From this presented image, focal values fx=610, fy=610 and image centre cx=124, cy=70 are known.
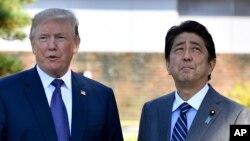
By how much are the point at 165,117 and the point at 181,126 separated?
6.9 inches

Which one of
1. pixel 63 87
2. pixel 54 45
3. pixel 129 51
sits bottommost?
pixel 129 51

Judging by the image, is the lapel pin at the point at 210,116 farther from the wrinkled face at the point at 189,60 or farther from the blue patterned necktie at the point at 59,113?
the blue patterned necktie at the point at 59,113

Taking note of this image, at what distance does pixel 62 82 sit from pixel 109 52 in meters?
11.4

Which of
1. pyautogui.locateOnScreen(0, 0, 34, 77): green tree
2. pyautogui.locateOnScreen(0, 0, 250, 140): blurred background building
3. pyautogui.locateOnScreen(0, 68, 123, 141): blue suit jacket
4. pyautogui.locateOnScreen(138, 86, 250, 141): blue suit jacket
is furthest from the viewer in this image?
pyautogui.locateOnScreen(0, 0, 250, 140): blurred background building

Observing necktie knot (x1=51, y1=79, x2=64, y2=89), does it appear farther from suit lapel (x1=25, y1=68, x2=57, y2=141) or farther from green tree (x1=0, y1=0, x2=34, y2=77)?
green tree (x1=0, y1=0, x2=34, y2=77)

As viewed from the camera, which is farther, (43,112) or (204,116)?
(43,112)

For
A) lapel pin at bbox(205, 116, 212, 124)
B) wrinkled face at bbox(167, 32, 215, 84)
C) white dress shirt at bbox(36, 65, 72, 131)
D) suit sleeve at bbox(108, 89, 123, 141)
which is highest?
wrinkled face at bbox(167, 32, 215, 84)

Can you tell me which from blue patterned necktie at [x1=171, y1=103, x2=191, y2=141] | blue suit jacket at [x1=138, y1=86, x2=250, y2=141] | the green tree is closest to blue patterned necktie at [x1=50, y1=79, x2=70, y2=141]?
blue suit jacket at [x1=138, y1=86, x2=250, y2=141]

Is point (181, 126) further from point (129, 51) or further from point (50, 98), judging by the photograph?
point (129, 51)

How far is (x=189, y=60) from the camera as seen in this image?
3.65 metres

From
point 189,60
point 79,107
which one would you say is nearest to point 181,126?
point 189,60

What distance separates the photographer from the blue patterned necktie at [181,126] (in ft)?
12.1

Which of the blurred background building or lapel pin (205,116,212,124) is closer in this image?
lapel pin (205,116,212,124)

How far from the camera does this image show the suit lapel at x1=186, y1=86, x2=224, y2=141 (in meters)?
3.64
